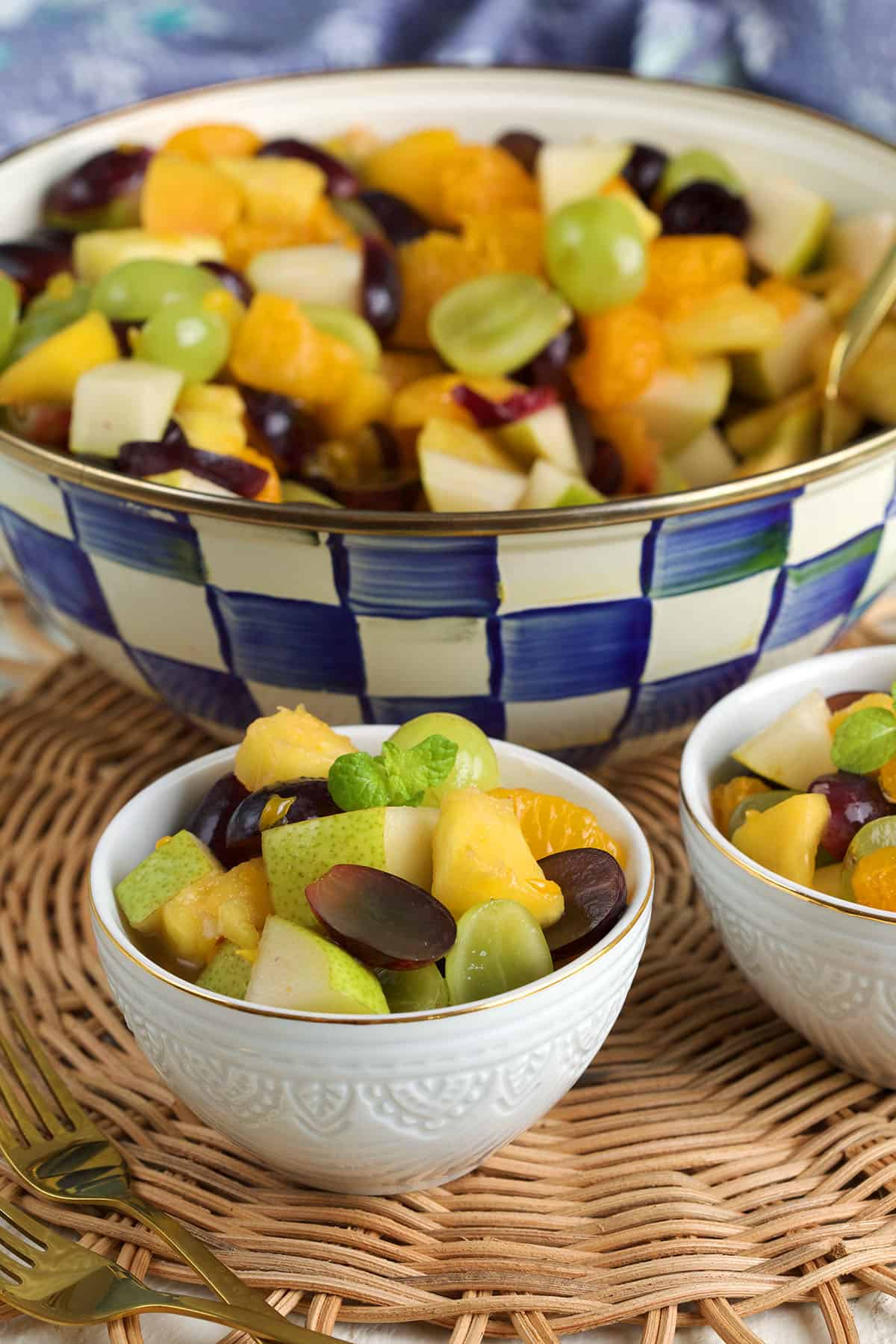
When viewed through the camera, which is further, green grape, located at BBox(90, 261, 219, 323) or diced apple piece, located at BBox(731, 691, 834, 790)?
green grape, located at BBox(90, 261, 219, 323)

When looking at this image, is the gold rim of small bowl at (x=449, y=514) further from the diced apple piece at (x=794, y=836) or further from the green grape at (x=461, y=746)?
the diced apple piece at (x=794, y=836)

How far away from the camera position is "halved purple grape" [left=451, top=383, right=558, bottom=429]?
1.50m

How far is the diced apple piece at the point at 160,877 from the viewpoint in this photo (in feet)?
3.33

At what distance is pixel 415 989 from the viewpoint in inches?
37.3

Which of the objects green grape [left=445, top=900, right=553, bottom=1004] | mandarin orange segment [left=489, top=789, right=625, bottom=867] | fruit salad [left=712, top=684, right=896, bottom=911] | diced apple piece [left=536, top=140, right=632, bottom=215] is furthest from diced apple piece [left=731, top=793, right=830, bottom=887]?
diced apple piece [left=536, top=140, right=632, bottom=215]

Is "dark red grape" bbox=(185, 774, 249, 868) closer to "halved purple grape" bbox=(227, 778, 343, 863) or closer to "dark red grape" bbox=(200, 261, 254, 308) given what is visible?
"halved purple grape" bbox=(227, 778, 343, 863)

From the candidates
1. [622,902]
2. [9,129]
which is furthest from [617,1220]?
[9,129]

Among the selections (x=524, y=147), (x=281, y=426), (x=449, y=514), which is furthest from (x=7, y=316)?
(x=524, y=147)

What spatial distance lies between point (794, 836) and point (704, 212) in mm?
934

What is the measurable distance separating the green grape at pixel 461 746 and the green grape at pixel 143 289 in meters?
0.57

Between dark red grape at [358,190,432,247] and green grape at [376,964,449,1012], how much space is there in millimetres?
990

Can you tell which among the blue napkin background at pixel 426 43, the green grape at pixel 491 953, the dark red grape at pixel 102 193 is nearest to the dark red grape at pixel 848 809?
the green grape at pixel 491 953

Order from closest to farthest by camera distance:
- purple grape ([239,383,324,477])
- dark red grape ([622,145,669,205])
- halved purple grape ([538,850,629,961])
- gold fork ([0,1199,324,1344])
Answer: gold fork ([0,1199,324,1344])
halved purple grape ([538,850,629,961])
purple grape ([239,383,324,477])
dark red grape ([622,145,669,205])

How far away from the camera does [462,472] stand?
1.43 meters
